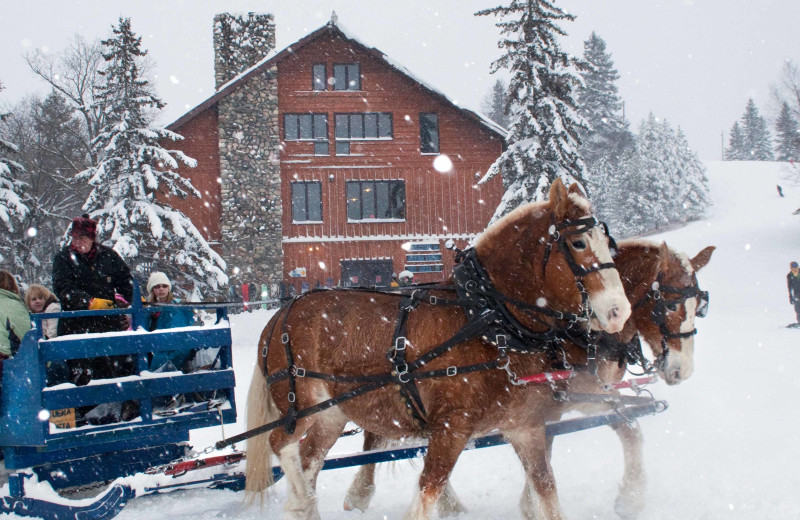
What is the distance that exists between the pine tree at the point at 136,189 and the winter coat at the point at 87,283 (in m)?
12.1

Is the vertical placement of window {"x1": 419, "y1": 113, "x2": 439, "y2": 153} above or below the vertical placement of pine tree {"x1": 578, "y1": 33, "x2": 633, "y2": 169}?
below

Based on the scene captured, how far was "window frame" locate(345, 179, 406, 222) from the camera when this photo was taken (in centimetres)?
2527

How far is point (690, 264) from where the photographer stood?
5.22m

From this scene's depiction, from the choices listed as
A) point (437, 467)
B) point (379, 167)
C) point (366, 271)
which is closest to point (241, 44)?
point (379, 167)

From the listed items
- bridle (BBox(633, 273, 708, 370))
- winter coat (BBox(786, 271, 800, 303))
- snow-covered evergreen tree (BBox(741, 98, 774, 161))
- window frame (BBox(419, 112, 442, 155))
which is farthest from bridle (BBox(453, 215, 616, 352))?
snow-covered evergreen tree (BBox(741, 98, 774, 161))

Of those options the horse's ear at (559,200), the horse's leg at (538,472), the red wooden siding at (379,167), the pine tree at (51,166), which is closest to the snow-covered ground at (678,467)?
the horse's leg at (538,472)

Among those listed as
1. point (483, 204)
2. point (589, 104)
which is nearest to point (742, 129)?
point (589, 104)

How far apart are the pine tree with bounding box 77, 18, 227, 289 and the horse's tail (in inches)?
532

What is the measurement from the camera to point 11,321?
211 inches

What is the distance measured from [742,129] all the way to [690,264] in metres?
104

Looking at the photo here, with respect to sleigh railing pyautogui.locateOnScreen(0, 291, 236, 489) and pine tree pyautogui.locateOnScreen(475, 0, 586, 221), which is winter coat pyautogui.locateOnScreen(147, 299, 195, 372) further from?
pine tree pyautogui.locateOnScreen(475, 0, 586, 221)

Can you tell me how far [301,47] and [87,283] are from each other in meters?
21.3

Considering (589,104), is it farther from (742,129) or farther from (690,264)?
(742,129)

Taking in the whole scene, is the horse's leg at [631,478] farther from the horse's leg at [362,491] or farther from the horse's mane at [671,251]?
the horse's leg at [362,491]
